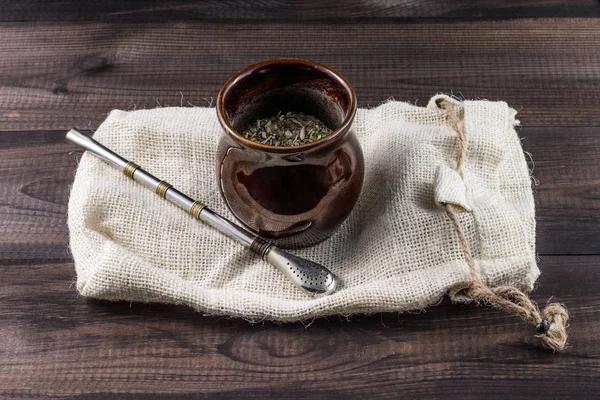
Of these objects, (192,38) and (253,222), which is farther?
(192,38)

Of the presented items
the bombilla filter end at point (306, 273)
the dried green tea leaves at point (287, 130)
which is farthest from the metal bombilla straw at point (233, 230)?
the dried green tea leaves at point (287, 130)

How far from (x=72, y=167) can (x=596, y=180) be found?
0.77 metres

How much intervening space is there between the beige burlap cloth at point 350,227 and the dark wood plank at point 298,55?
0.44 ft

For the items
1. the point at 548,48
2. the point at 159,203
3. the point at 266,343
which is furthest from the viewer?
the point at 548,48

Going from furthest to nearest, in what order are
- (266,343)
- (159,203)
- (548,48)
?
(548,48)
(159,203)
(266,343)

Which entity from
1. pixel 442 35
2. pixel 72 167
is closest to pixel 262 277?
pixel 72 167

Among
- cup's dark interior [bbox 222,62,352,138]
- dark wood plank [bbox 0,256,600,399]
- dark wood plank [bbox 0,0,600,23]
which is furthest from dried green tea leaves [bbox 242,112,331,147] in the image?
dark wood plank [bbox 0,0,600,23]

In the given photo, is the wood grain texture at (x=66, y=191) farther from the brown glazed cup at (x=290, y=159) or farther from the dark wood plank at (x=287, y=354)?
the brown glazed cup at (x=290, y=159)

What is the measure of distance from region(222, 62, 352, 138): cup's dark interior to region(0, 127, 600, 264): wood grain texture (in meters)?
0.31

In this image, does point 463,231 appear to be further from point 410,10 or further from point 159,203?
point 410,10

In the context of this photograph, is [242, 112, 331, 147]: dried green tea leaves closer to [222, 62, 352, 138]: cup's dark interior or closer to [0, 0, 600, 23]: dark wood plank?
[222, 62, 352, 138]: cup's dark interior

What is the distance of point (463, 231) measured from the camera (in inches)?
35.8

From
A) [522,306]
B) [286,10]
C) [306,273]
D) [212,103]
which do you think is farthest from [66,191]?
[522,306]

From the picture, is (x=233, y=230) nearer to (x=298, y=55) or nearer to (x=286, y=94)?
(x=286, y=94)
